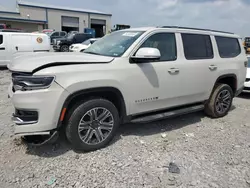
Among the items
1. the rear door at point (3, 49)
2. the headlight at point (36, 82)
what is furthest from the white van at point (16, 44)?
the headlight at point (36, 82)

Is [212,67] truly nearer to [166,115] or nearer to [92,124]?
[166,115]

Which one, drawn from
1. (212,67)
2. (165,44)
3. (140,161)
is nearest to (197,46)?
Result: (212,67)

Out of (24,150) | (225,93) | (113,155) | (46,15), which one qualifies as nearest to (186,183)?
(113,155)

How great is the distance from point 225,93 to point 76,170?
12.0ft

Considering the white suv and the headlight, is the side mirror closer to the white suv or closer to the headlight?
the white suv

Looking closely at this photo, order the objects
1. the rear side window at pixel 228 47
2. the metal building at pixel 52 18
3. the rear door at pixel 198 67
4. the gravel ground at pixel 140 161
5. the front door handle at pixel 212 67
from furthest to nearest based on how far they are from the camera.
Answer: the metal building at pixel 52 18
the rear side window at pixel 228 47
the front door handle at pixel 212 67
the rear door at pixel 198 67
the gravel ground at pixel 140 161

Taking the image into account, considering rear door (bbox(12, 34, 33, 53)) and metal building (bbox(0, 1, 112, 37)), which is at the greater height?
metal building (bbox(0, 1, 112, 37))

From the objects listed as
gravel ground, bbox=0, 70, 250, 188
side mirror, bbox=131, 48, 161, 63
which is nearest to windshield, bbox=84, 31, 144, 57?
side mirror, bbox=131, 48, 161, 63

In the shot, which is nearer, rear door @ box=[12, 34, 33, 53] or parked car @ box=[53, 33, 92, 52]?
rear door @ box=[12, 34, 33, 53]

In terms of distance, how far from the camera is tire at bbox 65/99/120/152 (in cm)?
308

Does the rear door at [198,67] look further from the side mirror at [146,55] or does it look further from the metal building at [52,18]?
the metal building at [52,18]

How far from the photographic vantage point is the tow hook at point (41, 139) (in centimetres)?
296

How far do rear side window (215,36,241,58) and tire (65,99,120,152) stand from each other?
2.84 meters

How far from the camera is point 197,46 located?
14.3ft
